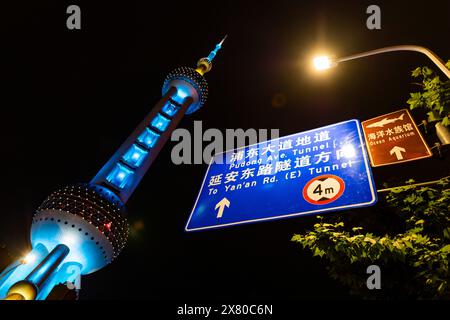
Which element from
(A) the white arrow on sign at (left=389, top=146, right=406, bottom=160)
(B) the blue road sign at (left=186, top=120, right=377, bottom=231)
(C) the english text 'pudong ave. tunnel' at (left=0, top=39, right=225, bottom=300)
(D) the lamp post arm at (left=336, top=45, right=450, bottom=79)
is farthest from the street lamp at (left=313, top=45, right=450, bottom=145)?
(C) the english text 'pudong ave. tunnel' at (left=0, top=39, right=225, bottom=300)

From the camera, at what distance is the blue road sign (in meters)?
4.64

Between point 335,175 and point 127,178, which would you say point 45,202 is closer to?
point 127,178

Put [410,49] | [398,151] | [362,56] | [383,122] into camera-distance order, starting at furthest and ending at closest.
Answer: [362,56]
[410,49]
[383,122]
[398,151]

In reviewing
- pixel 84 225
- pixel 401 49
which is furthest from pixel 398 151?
pixel 84 225

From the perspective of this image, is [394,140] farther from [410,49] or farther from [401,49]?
[401,49]

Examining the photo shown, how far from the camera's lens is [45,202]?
23688 millimetres

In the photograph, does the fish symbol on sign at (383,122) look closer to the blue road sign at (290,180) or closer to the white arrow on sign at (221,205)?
the blue road sign at (290,180)

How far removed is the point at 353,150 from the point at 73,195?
74.6 feet

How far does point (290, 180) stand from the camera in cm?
536

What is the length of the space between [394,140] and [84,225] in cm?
2164

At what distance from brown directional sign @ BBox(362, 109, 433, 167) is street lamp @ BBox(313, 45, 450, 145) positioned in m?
0.30

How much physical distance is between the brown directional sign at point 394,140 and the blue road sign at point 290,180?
314 millimetres

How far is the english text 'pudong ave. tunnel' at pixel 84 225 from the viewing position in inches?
781

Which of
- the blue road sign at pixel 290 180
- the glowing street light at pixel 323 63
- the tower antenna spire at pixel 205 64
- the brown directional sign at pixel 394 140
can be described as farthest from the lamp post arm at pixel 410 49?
the tower antenna spire at pixel 205 64
